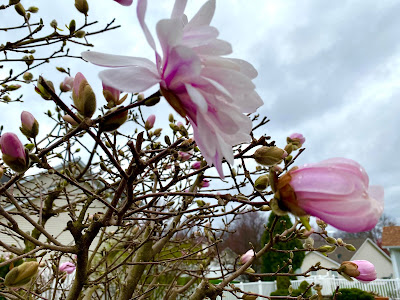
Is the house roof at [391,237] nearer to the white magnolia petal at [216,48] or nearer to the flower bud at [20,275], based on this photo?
the flower bud at [20,275]

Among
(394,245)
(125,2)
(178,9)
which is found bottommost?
(178,9)

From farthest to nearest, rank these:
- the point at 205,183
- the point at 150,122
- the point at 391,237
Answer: the point at 391,237
the point at 205,183
the point at 150,122

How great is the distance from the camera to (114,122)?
709mm

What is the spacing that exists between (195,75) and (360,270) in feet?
3.98

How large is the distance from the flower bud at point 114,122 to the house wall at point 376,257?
27.8 meters

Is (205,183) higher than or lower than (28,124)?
higher

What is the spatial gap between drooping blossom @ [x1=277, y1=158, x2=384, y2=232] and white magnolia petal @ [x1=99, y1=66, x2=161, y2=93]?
33cm

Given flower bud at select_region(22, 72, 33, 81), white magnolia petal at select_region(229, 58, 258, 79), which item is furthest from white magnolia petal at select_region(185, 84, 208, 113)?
flower bud at select_region(22, 72, 33, 81)

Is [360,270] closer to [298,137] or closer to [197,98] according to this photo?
[298,137]

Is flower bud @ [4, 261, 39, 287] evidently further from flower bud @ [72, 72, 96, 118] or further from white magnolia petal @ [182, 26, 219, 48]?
white magnolia petal @ [182, 26, 219, 48]

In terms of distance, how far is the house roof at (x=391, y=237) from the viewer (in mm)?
12069

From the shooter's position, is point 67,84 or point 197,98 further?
point 67,84

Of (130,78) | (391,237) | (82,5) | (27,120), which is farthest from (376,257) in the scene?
(130,78)

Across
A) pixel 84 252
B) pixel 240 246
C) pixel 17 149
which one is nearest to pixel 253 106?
pixel 17 149
